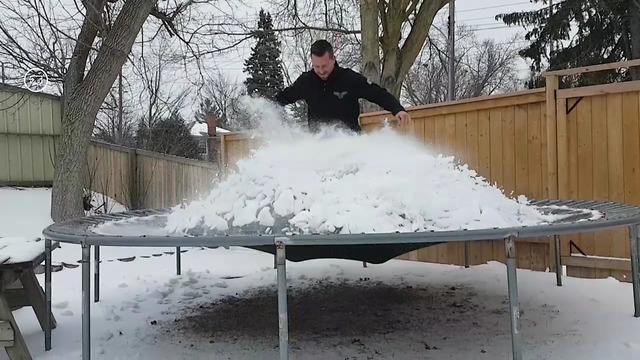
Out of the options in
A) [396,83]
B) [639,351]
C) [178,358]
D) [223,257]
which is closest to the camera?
[639,351]

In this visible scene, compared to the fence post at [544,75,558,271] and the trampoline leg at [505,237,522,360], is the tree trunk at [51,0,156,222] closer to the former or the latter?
the fence post at [544,75,558,271]

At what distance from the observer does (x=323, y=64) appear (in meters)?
3.20

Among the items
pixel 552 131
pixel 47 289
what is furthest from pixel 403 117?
pixel 47 289

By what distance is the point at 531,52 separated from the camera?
475 inches

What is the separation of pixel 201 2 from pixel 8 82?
318 centimetres

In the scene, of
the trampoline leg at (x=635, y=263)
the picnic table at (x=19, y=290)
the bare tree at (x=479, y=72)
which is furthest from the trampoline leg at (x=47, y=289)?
the bare tree at (x=479, y=72)

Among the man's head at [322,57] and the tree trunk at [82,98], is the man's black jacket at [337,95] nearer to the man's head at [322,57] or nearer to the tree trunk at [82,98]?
the man's head at [322,57]

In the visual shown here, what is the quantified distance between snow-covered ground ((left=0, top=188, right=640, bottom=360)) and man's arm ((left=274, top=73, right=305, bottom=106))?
3.94 feet

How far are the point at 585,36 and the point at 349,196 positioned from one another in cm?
1013

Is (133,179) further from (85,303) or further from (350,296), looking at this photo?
(85,303)

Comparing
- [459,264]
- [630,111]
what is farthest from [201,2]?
[630,111]

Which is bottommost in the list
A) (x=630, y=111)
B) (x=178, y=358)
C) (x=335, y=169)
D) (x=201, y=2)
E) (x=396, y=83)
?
(x=178, y=358)

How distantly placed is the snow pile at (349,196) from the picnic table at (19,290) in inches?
24.0

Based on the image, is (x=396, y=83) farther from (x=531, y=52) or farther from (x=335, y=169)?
(x=531, y=52)
